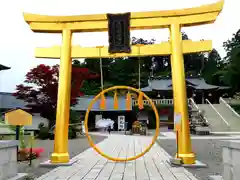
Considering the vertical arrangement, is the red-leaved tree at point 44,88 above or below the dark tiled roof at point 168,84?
below

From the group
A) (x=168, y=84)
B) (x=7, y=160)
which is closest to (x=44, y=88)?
(x=7, y=160)

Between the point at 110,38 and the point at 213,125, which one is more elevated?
the point at 110,38

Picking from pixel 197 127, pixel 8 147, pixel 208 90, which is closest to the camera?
pixel 8 147

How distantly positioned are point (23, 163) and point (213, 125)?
22695 millimetres

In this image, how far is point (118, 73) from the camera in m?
48.7

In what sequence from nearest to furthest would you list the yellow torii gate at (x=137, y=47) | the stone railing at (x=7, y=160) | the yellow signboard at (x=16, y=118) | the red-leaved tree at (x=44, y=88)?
the stone railing at (x=7, y=160) → the yellow signboard at (x=16, y=118) → the yellow torii gate at (x=137, y=47) → the red-leaved tree at (x=44, y=88)

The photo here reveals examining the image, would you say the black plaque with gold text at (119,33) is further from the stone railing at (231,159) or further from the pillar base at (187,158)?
the stone railing at (231,159)

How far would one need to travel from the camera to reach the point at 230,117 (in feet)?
107

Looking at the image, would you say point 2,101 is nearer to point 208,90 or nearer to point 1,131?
point 1,131

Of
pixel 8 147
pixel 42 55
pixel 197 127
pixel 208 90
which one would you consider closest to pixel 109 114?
pixel 197 127

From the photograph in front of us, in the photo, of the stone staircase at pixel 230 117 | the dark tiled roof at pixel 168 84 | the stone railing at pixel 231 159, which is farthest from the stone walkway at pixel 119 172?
the dark tiled roof at pixel 168 84

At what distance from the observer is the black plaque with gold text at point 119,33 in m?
10.5

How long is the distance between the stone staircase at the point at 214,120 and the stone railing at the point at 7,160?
24329mm

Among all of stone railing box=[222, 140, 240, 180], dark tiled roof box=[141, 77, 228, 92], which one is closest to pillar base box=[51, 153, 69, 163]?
stone railing box=[222, 140, 240, 180]
